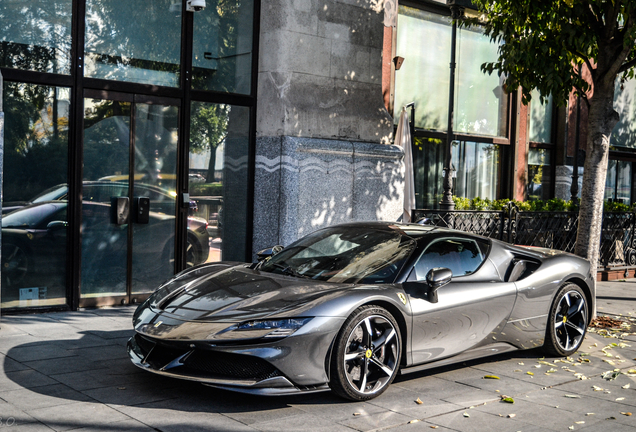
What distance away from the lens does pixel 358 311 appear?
5.15 meters

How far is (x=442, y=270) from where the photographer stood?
5660 mm

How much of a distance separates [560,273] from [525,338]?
86cm

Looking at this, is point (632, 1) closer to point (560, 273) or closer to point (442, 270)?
point (560, 273)

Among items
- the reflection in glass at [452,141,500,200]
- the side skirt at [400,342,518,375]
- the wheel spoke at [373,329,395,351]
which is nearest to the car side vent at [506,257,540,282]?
the side skirt at [400,342,518,375]

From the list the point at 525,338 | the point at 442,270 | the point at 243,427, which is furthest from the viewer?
the point at 525,338

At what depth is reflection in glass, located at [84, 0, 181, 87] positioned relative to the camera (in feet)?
28.9

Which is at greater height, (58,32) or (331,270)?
(58,32)

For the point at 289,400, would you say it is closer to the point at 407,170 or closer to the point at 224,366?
the point at 224,366

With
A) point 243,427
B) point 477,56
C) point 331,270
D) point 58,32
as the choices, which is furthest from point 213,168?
point 477,56

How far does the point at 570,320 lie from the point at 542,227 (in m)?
6.58

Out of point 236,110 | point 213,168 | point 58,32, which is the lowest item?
point 213,168

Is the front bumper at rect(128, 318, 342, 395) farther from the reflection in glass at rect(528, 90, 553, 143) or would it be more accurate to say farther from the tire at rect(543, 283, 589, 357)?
the reflection in glass at rect(528, 90, 553, 143)

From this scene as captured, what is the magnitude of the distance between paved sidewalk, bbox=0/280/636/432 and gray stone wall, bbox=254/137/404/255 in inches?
150

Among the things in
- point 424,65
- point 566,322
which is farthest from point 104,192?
point 424,65
